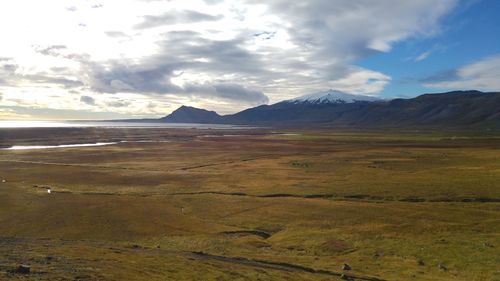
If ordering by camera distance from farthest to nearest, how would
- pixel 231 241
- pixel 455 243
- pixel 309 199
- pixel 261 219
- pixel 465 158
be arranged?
pixel 465 158 → pixel 309 199 → pixel 261 219 → pixel 231 241 → pixel 455 243

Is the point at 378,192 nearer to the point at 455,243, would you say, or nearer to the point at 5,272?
the point at 455,243

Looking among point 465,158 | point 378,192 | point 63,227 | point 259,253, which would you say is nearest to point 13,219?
point 63,227

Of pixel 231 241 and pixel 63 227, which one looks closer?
pixel 231 241

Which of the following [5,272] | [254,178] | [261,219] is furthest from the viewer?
[254,178]

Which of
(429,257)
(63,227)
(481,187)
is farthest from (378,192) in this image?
(63,227)

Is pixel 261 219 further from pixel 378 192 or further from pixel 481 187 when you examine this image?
pixel 481 187

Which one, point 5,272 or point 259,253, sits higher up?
point 5,272
